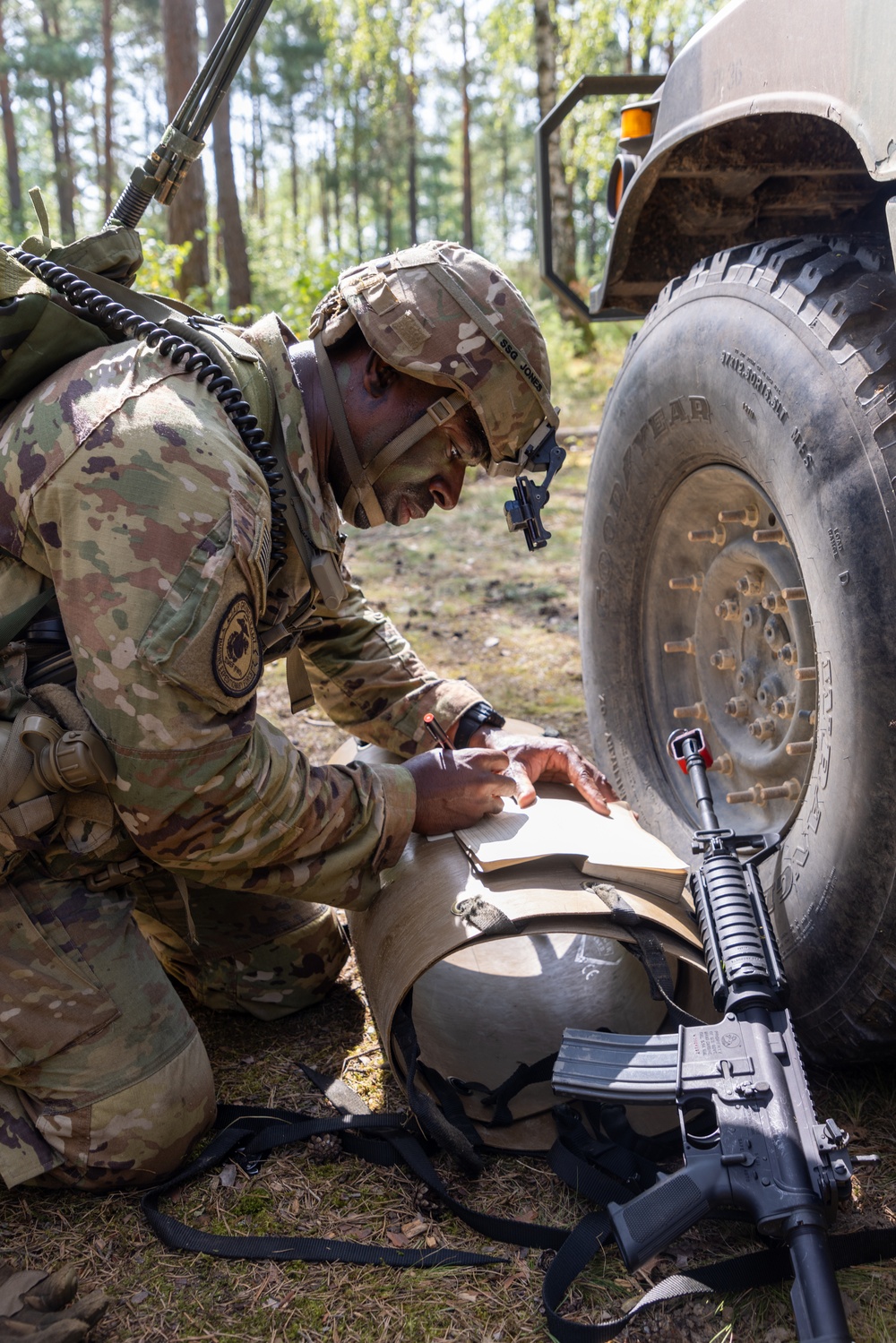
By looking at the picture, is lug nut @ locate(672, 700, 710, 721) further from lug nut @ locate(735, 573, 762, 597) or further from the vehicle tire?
lug nut @ locate(735, 573, 762, 597)

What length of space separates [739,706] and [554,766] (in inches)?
19.2

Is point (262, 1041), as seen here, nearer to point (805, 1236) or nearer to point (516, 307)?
point (805, 1236)

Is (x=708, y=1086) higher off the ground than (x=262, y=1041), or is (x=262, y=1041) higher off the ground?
(x=708, y=1086)

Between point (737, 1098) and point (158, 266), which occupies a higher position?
point (158, 266)

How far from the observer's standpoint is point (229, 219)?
12.8 meters

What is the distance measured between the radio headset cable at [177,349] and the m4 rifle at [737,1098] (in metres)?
1.16

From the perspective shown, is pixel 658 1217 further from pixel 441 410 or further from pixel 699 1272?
pixel 441 410

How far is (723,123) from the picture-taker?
2213mm

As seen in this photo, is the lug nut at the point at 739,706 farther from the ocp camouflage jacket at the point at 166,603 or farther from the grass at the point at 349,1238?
the ocp camouflage jacket at the point at 166,603

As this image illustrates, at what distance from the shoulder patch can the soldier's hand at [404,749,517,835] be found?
1.74 ft

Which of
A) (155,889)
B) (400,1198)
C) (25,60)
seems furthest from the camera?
(25,60)

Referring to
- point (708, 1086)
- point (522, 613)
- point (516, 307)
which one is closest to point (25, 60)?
point (522, 613)

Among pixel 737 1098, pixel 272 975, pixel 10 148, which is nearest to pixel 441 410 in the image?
pixel 272 975

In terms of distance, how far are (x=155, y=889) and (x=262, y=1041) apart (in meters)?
0.45
